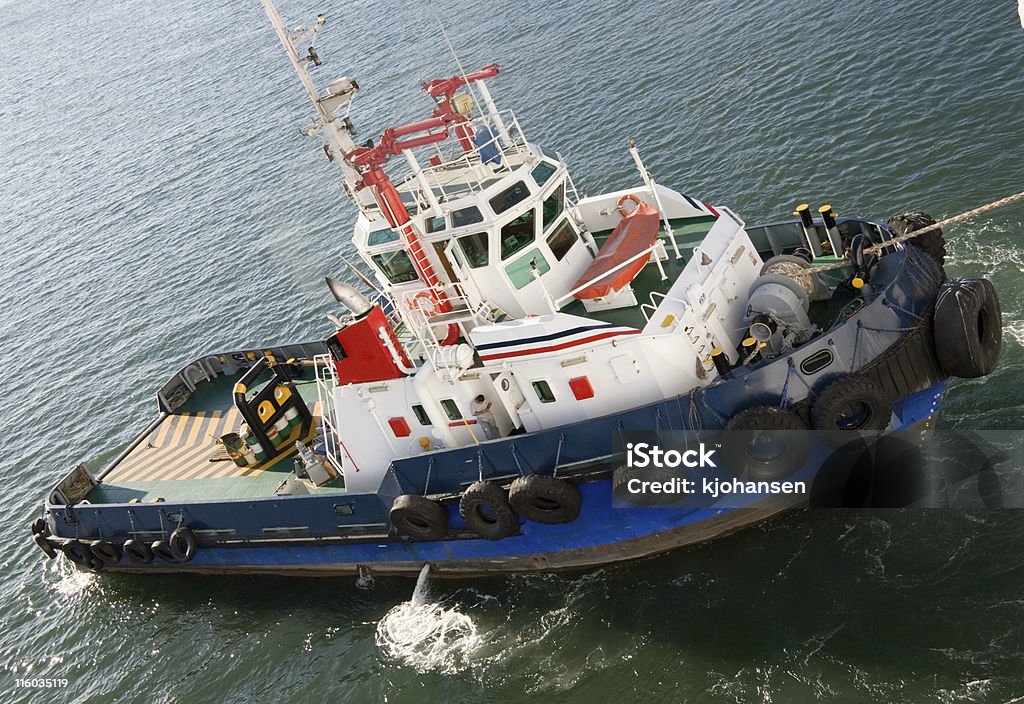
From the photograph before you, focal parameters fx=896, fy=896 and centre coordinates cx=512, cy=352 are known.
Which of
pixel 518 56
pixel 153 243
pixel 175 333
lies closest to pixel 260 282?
pixel 175 333

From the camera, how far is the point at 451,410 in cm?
1216

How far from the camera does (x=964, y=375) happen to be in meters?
10.6

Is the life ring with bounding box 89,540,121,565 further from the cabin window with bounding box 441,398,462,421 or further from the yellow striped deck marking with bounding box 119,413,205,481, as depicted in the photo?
the cabin window with bounding box 441,398,462,421

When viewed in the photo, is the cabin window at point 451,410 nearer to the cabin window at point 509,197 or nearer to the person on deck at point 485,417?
the person on deck at point 485,417

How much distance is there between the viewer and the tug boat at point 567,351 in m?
10.6

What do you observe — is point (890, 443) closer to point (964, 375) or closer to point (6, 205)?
point (964, 375)

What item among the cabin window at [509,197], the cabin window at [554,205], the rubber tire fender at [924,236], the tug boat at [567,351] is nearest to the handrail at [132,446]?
the tug boat at [567,351]

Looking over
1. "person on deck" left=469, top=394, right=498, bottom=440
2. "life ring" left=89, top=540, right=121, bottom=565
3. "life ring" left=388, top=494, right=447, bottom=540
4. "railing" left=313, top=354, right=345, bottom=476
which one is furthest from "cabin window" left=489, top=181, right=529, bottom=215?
"life ring" left=89, top=540, right=121, bottom=565

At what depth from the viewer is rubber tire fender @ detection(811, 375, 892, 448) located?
10.3m

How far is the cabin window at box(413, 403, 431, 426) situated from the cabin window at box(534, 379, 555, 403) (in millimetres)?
1684

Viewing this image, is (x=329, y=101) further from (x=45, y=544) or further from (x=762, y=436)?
(x=45, y=544)

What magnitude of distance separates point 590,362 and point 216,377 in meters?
9.37

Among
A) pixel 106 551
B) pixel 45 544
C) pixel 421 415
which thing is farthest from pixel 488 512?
pixel 45 544

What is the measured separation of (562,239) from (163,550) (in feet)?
26.5
